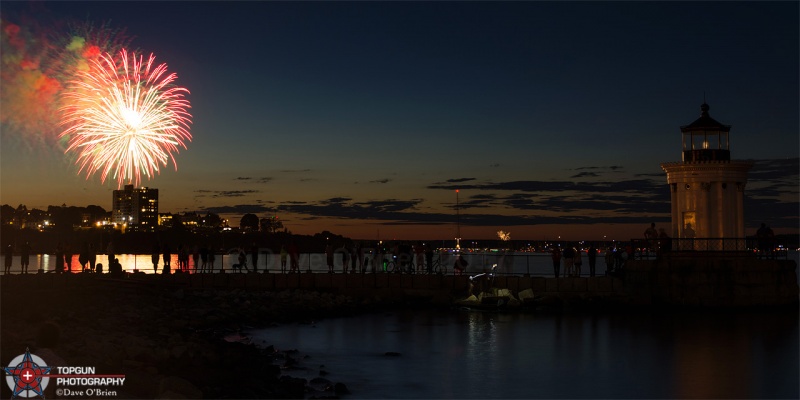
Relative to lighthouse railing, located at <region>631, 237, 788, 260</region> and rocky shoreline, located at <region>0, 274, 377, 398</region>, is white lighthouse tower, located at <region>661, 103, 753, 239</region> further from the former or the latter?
rocky shoreline, located at <region>0, 274, 377, 398</region>

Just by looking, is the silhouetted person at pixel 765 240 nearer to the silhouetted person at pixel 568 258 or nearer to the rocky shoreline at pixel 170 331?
the silhouetted person at pixel 568 258

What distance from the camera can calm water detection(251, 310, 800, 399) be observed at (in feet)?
77.7

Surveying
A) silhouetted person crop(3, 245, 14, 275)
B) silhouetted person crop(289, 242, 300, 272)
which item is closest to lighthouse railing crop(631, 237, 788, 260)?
silhouetted person crop(289, 242, 300, 272)

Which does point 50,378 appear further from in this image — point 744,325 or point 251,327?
point 744,325

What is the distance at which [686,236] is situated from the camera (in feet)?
124

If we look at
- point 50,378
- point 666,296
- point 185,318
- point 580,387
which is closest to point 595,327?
point 666,296
